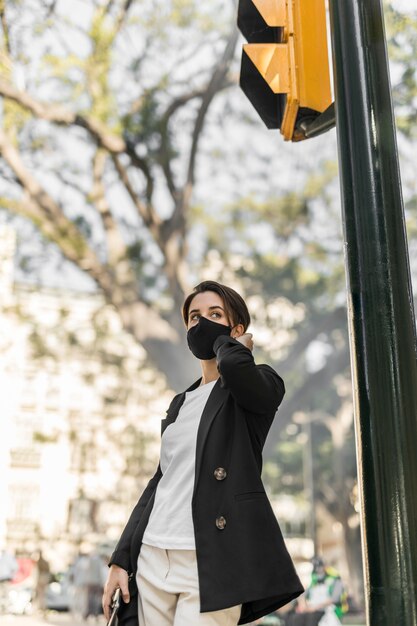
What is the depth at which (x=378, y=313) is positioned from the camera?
183cm

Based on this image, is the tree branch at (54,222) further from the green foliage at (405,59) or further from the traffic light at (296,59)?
the traffic light at (296,59)

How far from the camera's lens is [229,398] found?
213 cm

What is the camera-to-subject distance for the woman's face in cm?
233

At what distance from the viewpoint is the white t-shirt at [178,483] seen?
1.95m

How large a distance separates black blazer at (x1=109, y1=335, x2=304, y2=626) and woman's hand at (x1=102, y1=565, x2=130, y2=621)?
0.02 meters

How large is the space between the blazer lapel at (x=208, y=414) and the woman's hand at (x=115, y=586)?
34cm

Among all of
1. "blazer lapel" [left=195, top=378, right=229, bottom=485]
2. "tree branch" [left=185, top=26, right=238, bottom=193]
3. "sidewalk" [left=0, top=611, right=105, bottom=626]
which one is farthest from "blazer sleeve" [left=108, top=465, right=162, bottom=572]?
"tree branch" [left=185, top=26, right=238, bottom=193]

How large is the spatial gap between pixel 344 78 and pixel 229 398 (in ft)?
3.19

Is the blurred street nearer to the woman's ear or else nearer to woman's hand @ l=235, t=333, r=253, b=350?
the woman's ear

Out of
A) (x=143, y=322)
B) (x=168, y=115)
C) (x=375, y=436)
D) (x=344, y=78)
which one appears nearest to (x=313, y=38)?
(x=344, y=78)

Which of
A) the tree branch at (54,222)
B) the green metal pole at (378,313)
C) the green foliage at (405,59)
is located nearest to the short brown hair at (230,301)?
the green metal pole at (378,313)

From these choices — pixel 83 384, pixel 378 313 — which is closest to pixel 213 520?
pixel 378 313

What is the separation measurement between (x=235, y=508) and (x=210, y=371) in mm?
550

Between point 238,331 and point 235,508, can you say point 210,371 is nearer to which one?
point 238,331
